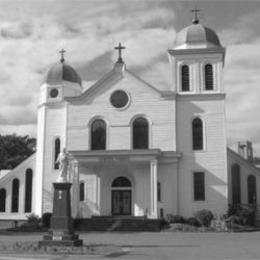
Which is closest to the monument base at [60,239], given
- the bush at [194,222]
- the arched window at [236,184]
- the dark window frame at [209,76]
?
the bush at [194,222]

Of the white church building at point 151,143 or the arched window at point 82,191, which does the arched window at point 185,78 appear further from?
the arched window at point 82,191

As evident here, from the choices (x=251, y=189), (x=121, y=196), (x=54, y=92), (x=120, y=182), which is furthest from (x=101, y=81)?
(x=251, y=189)

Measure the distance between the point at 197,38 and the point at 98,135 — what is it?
9.88 metres

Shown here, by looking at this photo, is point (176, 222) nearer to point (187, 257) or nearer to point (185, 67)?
point (185, 67)

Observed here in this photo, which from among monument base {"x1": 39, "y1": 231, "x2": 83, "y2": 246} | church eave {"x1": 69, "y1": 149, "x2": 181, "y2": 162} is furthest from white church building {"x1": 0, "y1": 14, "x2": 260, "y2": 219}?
monument base {"x1": 39, "y1": 231, "x2": 83, "y2": 246}

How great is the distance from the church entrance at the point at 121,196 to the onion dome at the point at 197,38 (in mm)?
10480

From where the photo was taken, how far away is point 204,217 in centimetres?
3388

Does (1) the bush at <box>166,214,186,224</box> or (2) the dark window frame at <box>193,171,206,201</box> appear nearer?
(1) the bush at <box>166,214,186,224</box>

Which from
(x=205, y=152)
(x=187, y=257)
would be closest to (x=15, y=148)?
(x=205, y=152)

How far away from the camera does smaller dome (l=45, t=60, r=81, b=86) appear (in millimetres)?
40406

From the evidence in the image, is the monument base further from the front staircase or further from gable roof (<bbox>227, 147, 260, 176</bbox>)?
gable roof (<bbox>227, 147, 260, 176</bbox>)

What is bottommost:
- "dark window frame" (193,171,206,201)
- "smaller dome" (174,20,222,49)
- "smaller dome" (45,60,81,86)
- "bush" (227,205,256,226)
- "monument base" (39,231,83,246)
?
"monument base" (39,231,83,246)

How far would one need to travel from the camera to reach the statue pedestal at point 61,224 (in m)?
19.3

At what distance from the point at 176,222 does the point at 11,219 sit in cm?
1340
